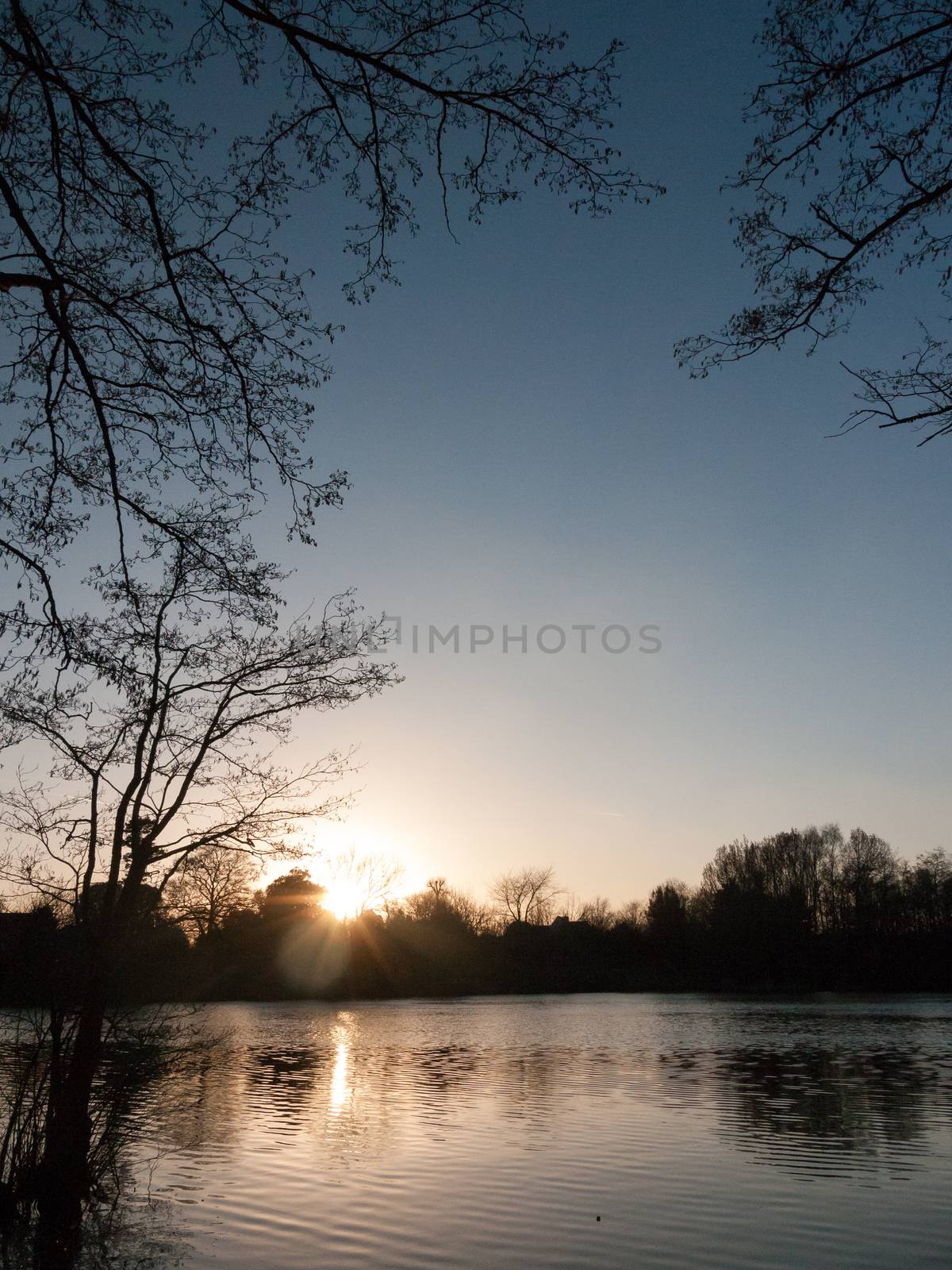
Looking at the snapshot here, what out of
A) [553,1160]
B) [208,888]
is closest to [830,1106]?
[553,1160]

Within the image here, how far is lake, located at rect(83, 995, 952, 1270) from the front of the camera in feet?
28.9

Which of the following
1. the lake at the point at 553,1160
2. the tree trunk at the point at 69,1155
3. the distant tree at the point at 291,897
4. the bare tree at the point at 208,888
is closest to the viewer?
the tree trunk at the point at 69,1155

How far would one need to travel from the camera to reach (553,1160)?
41.0ft

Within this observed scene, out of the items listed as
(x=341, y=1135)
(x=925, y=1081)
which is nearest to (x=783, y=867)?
Result: (x=925, y=1081)

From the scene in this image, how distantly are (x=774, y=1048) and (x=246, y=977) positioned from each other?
40029 millimetres

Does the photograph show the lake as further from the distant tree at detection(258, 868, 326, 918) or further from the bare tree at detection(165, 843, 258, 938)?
the distant tree at detection(258, 868, 326, 918)

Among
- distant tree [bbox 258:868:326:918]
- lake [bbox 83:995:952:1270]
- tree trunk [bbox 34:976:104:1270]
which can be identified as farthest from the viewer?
distant tree [bbox 258:868:326:918]

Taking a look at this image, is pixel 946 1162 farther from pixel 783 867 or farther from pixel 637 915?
pixel 637 915

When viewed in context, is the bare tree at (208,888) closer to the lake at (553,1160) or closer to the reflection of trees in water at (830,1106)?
the lake at (553,1160)

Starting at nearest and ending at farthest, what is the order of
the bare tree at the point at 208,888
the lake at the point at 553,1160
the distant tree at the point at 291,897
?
the lake at the point at 553,1160
the bare tree at the point at 208,888
the distant tree at the point at 291,897

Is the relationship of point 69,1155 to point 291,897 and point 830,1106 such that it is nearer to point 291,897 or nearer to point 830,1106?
point 830,1106

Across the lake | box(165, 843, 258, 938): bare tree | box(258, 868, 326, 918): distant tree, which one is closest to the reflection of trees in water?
the lake

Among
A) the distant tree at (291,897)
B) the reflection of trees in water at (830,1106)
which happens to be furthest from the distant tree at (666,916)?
the reflection of trees in water at (830,1106)

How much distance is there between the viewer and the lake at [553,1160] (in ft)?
28.9
